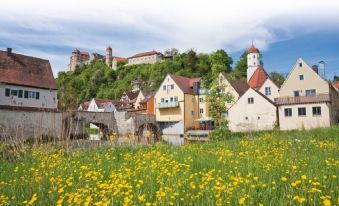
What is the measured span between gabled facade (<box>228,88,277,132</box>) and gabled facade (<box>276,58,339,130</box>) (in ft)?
4.40

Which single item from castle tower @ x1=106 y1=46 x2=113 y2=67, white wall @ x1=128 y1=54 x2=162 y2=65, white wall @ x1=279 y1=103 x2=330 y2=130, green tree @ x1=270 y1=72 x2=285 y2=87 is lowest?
white wall @ x1=279 y1=103 x2=330 y2=130

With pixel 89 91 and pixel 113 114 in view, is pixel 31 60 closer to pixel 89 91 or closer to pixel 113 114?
pixel 113 114

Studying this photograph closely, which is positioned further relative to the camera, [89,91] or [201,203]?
[89,91]

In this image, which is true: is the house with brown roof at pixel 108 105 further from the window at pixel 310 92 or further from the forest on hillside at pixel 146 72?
the window at pixel 310 92

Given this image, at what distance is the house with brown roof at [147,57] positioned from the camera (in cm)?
14050

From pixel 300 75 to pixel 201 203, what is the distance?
4032 centimetres

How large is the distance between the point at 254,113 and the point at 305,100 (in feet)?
22.4

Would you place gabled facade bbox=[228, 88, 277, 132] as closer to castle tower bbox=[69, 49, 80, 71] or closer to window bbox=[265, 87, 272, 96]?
window bbox=[265, 87, 272, 96]

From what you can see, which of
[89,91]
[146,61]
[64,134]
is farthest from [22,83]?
[146,61]

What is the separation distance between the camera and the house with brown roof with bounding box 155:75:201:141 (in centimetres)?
5422

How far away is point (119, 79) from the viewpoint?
132 m

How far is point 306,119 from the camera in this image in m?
38.8

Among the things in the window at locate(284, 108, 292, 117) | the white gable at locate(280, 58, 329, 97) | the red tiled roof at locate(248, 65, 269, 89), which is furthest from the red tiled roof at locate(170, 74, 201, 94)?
the window at locate(284, 108, 292, 117)

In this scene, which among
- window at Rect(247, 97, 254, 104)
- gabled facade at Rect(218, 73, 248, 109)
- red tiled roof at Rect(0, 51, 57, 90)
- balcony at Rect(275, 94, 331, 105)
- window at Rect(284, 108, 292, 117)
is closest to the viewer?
red tiled roof at Rect(0, 51, 57, 90)
